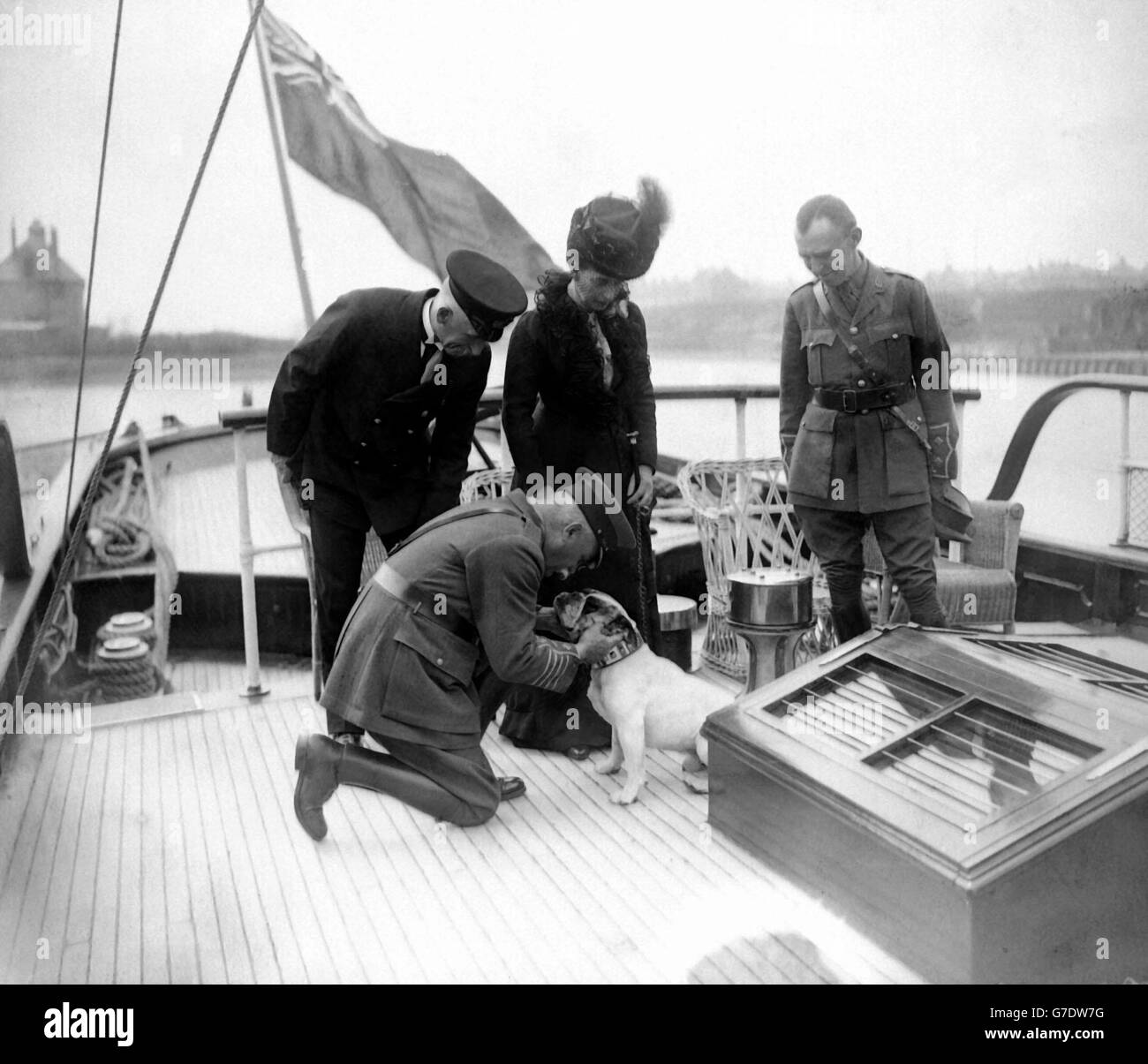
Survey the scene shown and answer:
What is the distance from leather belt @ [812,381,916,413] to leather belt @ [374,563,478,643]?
3.84ft

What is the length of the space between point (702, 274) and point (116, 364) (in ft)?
11.6

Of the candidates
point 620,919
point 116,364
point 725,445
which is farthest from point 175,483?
point 620,919

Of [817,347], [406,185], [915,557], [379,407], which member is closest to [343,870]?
[379,407]

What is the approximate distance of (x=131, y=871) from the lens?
2193mm

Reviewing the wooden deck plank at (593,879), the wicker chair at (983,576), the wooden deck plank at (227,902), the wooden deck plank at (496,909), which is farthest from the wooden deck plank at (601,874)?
the wicker chair at (983,576)

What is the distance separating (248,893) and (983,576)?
2.26m

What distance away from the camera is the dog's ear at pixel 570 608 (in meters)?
2.48

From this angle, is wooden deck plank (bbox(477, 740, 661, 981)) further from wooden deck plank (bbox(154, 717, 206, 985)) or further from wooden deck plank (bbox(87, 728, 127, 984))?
wooden deck plank (bbox(87, 728, 127, 984))

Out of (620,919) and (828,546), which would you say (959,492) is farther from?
(620,919)

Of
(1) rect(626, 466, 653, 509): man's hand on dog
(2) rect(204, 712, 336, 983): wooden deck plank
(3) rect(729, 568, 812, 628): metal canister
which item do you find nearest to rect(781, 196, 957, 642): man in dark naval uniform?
(3) rect(729, 568, 812, 628): metal canister

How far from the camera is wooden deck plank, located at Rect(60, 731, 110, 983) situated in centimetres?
188

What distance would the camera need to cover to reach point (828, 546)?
286 cm

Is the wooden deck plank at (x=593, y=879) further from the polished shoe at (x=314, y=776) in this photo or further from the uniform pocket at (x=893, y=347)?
the uniform pocket at (x=893, y=347)
